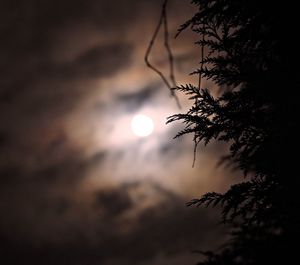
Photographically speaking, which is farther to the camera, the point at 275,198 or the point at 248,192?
the point at 248,192

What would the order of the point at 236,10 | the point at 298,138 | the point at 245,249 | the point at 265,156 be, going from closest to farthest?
the point at 245,249
the point at 298,138
the point at 265,156
the point at 236,10

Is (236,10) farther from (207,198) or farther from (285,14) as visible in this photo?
(207,198)

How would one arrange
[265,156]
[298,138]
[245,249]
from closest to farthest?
1. [245,249]
2. [298,138]
3. [265,156]

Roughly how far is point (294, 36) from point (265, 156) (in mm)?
1224

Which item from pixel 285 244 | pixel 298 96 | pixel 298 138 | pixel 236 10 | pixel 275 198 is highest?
pixel 236 10

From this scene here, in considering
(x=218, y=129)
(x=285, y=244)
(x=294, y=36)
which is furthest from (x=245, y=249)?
(x=294, y=36)

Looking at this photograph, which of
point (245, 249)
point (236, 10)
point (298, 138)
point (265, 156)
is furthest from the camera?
point (236, 10)

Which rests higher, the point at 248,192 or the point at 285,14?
the point at 285,14

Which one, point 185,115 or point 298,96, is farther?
point 185,115

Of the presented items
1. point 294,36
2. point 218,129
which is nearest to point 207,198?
point 218,129

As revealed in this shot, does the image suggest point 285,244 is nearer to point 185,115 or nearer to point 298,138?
point 298,138

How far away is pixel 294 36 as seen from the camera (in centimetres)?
421

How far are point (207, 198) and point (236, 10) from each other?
80.0 inches

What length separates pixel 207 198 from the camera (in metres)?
4.51
